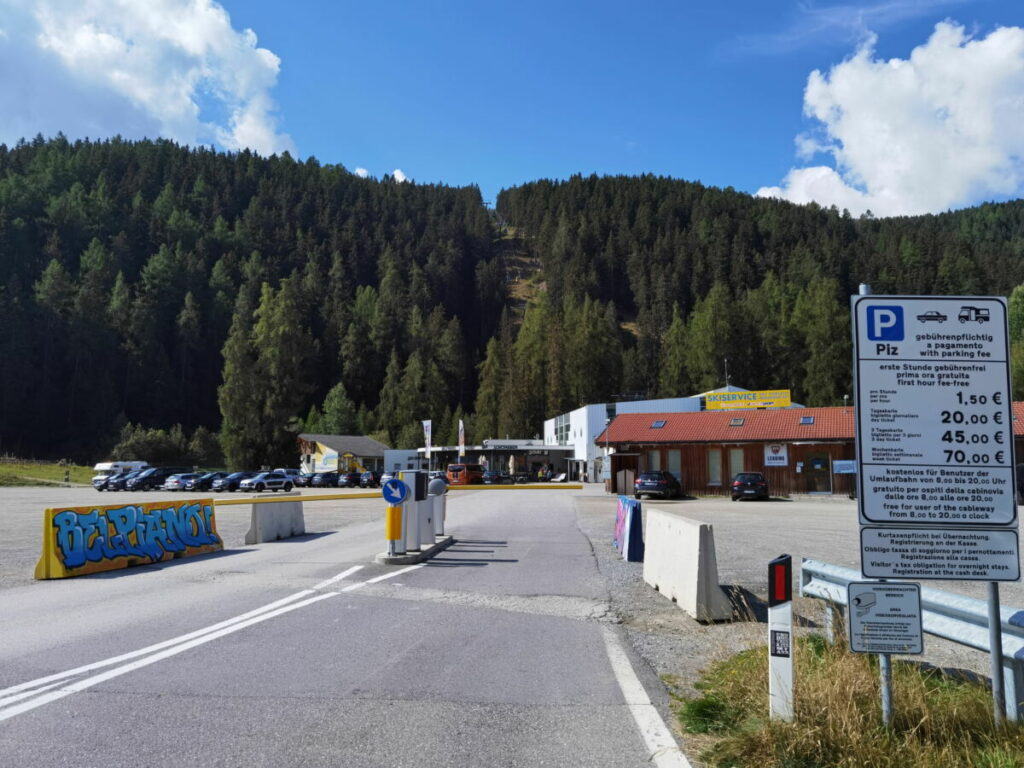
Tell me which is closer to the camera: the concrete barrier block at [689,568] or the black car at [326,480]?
the concrete barrier block at [689,568]

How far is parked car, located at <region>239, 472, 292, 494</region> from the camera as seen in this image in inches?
2197

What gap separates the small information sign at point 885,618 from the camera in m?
4.62

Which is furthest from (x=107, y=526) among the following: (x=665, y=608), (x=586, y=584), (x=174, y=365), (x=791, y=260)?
(x=791, y=260)

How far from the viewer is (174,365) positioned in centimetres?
13188

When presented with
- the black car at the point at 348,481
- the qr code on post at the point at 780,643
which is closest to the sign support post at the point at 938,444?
the qr code on post at the point at 780,643

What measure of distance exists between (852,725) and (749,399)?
207ft

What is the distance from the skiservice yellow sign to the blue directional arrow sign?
49482 mm

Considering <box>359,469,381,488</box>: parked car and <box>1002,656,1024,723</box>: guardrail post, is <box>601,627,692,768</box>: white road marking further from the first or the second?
<box>359,469,381,488</box>: parked car

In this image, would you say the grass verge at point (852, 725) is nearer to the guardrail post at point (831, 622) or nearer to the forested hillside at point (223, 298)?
the guardrail post at point (831, 622)

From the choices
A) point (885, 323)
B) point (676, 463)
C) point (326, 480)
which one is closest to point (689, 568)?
point (885, 323)

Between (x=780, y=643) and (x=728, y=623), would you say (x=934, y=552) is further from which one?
(x=728, y=623)

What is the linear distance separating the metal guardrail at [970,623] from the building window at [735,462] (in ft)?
131

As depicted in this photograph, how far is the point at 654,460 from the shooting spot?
48.9m

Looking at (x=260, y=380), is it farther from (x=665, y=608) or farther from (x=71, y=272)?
(x=665, y=608)
